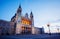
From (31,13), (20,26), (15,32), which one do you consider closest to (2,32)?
(15,32)

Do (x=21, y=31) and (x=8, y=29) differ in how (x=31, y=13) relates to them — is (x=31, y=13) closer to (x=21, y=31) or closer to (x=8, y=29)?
(x=21, y=31)

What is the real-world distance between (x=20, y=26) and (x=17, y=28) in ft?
5.76

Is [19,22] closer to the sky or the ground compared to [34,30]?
closer to the sky

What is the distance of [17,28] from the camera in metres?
32.0

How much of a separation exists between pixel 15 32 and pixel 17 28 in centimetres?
185

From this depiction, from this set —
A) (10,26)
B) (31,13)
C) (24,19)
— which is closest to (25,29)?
(24,19)

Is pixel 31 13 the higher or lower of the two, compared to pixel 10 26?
higher

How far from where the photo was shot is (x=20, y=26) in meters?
33.1

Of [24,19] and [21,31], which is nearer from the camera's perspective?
[21,31]

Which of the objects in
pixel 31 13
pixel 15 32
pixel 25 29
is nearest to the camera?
pixel 15 32

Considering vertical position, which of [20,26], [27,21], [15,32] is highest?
[27,21]

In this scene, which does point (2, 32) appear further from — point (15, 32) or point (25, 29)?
point (25, 29)

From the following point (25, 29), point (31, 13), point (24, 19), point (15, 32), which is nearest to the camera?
Result: point (15, 32)

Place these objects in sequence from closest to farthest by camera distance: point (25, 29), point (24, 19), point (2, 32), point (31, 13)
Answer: point (2, 32), point (25, 29), point (24, 19), point (31, 13)
